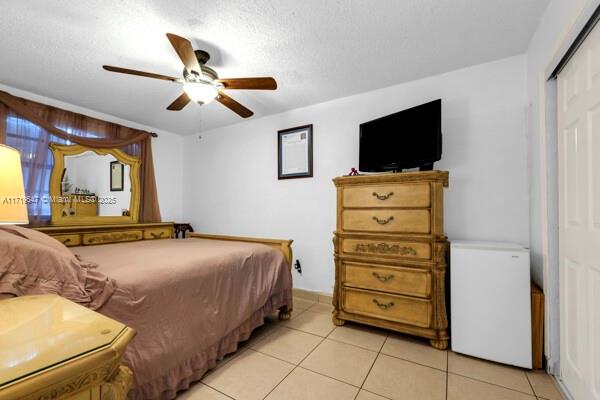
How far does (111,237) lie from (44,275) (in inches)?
88.2

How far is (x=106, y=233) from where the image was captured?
9.62 feet

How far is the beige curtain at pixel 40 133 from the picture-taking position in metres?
2.50

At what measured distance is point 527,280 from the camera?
1633 mm

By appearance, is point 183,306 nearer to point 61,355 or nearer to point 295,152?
point 61,355

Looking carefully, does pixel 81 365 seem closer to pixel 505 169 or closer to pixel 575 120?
pixel 575 120

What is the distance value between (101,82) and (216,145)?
1577 mm

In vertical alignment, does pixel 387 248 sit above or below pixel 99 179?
below

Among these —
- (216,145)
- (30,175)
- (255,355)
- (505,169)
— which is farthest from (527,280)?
(30,175)

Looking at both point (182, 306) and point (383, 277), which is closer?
point (182, 306)

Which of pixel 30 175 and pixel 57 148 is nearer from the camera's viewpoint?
pixel 30 175

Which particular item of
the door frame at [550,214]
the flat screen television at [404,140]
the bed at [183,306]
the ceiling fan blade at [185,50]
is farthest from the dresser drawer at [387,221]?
the ceiling fan blade at [185,50]

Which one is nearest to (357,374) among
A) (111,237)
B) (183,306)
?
(183,306)

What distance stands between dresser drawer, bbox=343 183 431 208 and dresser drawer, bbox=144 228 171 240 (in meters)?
2.70

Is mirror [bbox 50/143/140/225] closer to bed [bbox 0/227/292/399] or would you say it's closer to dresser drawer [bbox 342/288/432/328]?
bed [bbox 0/227/292/399]
